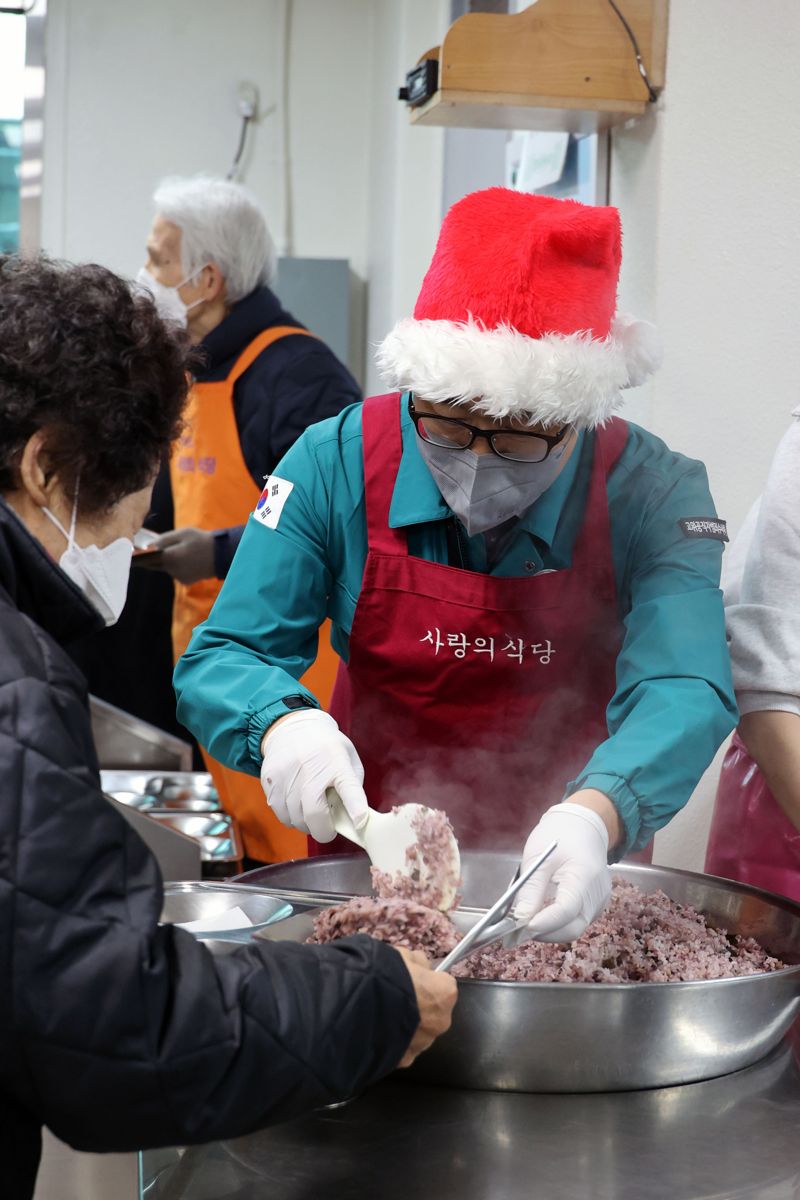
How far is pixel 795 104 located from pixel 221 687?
4.61 feet

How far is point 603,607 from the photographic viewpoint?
5.49ft

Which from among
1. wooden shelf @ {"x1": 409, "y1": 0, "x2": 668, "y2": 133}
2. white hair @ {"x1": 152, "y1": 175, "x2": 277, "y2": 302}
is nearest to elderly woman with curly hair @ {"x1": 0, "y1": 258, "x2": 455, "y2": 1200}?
wooden shelf @ {"x1": 409, "y1": 0, "x2": 668, "y2": 133}

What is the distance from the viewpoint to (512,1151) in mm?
1010

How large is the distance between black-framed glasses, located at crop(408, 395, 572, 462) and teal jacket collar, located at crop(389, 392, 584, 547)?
3.9 inches

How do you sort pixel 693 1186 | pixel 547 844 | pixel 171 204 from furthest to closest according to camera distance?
pixel 171 204, pixel 547 844, pixel 693 1186

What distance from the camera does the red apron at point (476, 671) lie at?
1.61 m

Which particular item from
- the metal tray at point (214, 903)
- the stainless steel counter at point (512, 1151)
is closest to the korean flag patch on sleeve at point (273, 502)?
the metal tray at point (214, 903)

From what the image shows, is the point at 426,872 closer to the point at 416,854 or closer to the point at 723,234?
the point at 416,854

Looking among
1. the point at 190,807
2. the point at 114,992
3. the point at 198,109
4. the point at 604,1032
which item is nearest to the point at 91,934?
the point at 114,992

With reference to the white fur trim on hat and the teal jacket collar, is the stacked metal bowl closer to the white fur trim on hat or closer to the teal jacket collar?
the teal jacket collar

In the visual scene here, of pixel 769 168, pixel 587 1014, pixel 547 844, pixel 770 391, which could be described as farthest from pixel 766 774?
pixel 769 168

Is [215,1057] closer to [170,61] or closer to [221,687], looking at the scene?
[221,687]

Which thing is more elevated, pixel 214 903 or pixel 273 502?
pixel 273 502

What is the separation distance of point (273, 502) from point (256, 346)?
1.46m
